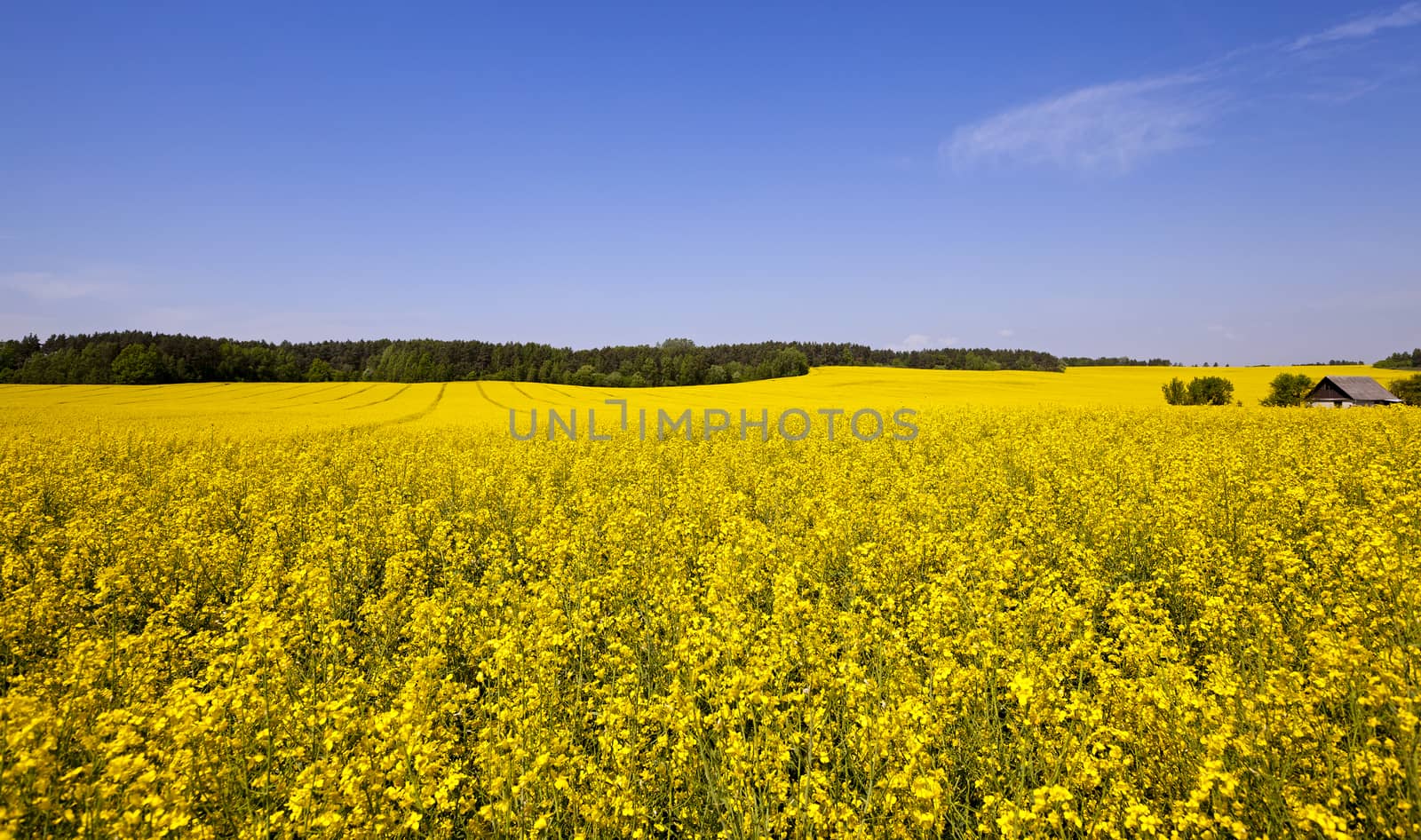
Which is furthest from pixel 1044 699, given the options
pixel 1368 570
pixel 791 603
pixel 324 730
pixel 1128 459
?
pixel 1128 459

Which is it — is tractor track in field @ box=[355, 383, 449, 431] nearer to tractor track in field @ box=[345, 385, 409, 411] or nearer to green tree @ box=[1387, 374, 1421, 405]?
tractor track in field @ box=[345, 385, 409, 411]

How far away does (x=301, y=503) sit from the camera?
10.1 metres

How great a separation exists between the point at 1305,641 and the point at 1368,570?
801 mm

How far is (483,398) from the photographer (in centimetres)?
3847

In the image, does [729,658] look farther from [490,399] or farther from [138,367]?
[138,367]

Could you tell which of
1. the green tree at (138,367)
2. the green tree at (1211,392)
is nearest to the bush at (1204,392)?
the green tree at (1211,392)

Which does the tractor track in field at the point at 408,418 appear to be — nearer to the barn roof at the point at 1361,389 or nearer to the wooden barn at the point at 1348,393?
the wooden barn at the point at 1348,393

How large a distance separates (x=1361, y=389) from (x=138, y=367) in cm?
9860

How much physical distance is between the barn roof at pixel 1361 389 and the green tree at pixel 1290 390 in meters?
1.50

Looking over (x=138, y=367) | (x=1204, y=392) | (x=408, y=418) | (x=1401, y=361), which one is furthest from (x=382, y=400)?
(x=1401, y=361)

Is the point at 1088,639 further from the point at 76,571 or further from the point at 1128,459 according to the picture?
the point at 76,571

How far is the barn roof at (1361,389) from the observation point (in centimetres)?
3316

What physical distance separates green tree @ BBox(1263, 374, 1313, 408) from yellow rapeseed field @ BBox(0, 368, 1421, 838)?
35.5 meters

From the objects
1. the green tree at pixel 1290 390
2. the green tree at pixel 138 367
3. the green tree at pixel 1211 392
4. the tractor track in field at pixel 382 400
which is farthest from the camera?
the green tree at pixel 138 367
